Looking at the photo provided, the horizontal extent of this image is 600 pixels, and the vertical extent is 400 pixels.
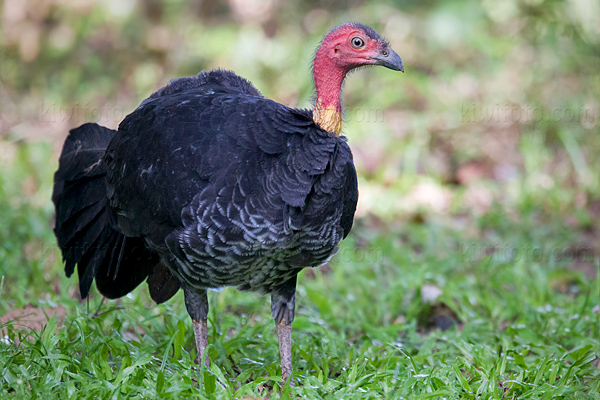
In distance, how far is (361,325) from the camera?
15.3ft

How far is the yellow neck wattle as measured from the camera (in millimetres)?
3465

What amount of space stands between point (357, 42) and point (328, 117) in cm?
49

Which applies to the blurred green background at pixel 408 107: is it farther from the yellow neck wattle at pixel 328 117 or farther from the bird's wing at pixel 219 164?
the yellow neck wattle at pixel 328 117

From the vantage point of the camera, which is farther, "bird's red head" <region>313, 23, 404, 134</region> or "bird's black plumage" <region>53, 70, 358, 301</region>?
"bird's red head" <region>313, 23, 404, 134</region>

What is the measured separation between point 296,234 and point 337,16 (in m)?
6.85

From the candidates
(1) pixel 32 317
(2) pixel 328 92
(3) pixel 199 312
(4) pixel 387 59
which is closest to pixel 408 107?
(4) pixel 387 59

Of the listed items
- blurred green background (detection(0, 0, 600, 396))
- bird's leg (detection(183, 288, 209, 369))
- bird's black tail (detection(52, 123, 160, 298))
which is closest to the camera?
bird's leg (detection(183, 288, 209, 369))

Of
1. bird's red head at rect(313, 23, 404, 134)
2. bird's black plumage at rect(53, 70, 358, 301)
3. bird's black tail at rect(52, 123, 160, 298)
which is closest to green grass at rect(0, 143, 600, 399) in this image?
bird's black tail at rect(52, 123, 160, 298)

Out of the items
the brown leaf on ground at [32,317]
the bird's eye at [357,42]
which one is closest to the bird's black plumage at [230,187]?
the bird's eye at [357,42]

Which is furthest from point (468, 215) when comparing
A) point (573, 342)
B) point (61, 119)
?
point (61, 119)

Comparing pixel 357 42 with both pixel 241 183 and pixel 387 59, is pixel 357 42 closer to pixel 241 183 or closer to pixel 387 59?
pixel 387 59

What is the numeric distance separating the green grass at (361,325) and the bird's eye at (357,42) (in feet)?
6.20

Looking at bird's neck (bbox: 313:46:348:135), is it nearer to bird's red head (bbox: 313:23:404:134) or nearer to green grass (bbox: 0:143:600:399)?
bird's red head (bbox: 313:23:404:134)

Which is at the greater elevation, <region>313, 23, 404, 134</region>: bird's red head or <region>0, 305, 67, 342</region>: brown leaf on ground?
<region>313, 23, 404, 134</region>: bird's red head
